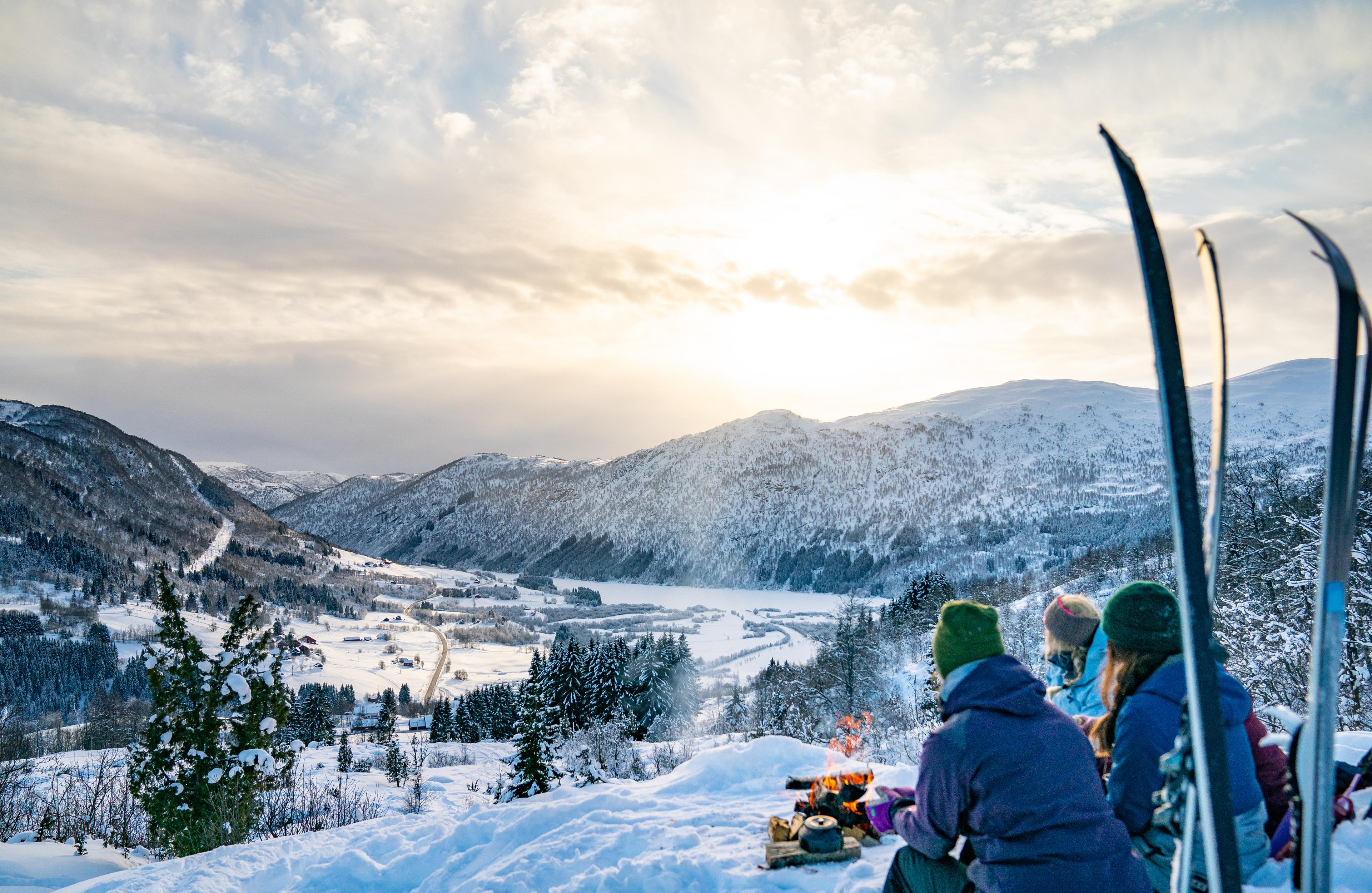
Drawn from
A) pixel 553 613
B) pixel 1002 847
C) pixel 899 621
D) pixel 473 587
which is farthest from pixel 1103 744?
pixel 473 587

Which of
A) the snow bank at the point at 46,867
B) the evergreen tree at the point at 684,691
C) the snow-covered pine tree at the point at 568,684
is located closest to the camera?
the snow bank at the point at 46,867

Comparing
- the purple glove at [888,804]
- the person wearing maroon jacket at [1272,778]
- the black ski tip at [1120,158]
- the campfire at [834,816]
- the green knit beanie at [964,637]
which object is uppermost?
the black ski tip at [1120,158]

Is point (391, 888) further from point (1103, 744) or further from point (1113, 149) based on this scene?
point (1113, 149)

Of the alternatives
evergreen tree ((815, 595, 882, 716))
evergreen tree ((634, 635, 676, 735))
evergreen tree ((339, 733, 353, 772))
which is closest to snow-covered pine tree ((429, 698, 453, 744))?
evergreen tree ((339, 733, 353, 772))

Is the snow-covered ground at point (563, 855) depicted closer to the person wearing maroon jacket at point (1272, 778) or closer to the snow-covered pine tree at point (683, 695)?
the person wearing maroon jacket at point (1272, 778)

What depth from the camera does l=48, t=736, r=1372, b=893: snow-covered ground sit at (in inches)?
219

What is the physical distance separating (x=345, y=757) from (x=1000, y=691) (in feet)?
118

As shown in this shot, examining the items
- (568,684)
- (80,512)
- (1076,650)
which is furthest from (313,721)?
(80,512)

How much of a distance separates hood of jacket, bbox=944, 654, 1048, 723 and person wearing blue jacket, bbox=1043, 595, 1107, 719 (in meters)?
1.98

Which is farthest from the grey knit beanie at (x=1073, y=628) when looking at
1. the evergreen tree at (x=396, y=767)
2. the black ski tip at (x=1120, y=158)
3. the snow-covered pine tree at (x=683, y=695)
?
the snow-covered pine tree at (x=683, y=695)

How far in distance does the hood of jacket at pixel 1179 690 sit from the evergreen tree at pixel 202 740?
12436 millimetres

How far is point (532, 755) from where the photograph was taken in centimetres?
1791

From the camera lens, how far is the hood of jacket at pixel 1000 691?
2.92 m

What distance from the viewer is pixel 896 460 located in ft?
644
